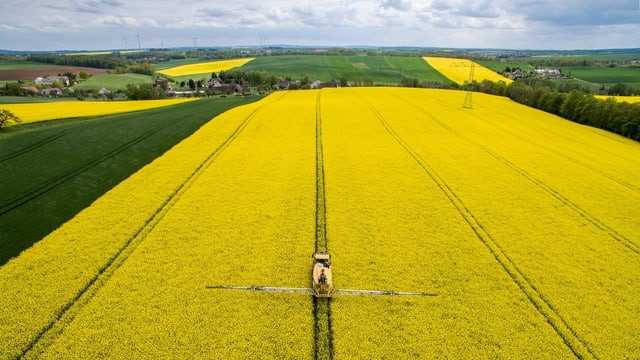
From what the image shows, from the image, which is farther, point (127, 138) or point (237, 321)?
point (127, 138)

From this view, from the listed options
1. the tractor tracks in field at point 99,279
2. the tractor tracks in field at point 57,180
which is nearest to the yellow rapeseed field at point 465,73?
the tractor tracks in field at point 57,180

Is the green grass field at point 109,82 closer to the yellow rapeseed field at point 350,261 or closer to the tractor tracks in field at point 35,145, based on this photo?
the tractor tracks in field at point 35,145

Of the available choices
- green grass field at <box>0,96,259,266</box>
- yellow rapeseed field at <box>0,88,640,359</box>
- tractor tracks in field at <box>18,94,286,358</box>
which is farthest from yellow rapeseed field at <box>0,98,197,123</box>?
tractor tracks in field at <box>18,94,286,358</box>

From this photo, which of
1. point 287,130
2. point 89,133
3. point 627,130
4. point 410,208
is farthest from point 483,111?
point 89,133

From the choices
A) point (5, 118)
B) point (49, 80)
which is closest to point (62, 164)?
point (5, 118)

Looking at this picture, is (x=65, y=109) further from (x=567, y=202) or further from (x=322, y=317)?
(x=567, y=202)

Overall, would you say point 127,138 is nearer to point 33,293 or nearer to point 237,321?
point 33,293

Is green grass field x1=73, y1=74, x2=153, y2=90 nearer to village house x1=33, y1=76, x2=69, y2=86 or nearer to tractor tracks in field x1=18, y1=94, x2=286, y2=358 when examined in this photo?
village house x1=33, y1=76, x2=69, y2=86
